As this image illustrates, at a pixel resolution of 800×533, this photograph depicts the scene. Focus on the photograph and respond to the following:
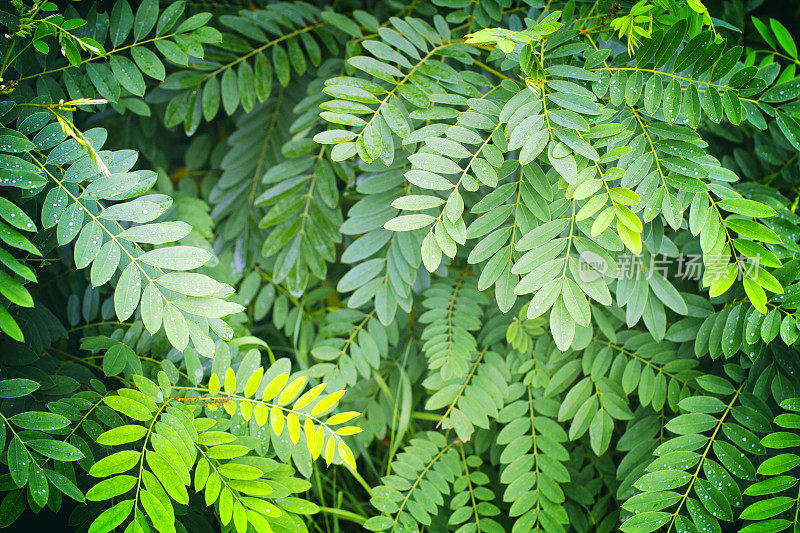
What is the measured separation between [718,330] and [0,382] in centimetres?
140

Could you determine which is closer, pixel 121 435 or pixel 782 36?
pixel 121 435

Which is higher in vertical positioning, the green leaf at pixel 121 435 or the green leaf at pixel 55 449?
the green leaf at pixel 121 435

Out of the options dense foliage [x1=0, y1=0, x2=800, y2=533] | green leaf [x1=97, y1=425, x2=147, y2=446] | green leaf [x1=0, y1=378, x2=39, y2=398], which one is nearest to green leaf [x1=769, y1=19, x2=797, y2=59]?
dense foliage [x1=0, y1=0, x2=800, y2=533]

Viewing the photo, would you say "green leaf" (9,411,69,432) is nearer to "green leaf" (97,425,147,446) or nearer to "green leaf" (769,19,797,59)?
"green leaf" (97,425,147,446)

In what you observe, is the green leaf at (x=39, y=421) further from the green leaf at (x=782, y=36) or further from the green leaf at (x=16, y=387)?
the green leaf at (x=782, y=36)

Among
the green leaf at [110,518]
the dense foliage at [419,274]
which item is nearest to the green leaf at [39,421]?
the dense foliage at [419,274]

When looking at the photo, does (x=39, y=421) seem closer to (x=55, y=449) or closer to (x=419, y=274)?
(x=55, y=449)

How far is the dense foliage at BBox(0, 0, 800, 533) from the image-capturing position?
35.6 inches

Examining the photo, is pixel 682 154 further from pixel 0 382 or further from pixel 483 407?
pixel 0 382

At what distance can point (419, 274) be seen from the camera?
138 centimetres

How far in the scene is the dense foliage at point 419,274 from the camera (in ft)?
2.97

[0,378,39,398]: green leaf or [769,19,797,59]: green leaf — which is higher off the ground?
[769,19,797,59]: green leaf

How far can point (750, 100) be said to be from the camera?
110 centimetres

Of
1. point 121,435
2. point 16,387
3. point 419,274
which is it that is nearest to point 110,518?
point 121,435
